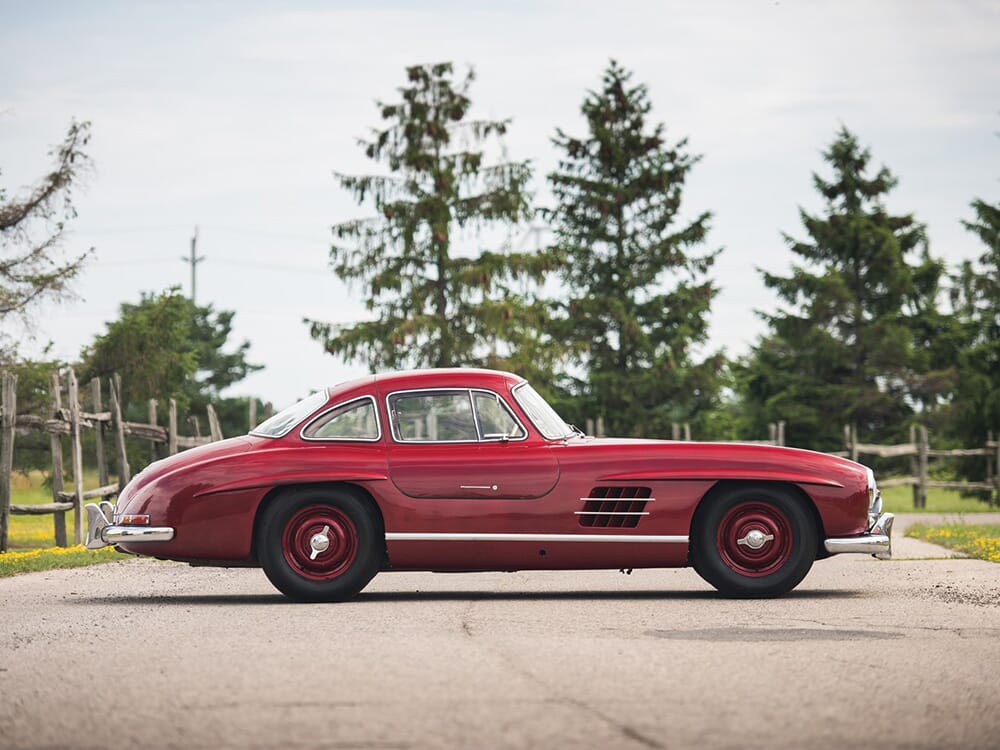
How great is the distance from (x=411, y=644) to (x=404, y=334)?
29973mm

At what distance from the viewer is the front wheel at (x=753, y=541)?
34.8 ft

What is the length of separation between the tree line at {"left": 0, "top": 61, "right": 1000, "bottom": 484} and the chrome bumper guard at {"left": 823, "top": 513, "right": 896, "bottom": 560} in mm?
27199

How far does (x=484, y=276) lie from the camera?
38750mm

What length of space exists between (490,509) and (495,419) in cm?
73

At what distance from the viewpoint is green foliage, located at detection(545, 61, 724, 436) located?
46.4 meters

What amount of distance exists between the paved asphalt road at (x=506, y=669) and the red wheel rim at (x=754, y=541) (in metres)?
0.34

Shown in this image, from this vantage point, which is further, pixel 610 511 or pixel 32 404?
pixel 32 404

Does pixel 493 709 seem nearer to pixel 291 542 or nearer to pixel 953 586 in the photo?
pixel 291 542

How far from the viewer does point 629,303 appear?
155ft

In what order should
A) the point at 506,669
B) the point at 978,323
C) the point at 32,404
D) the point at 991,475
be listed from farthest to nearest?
the point at 978,323, the point at 991,475, the point at 32,404, the point at 506,669

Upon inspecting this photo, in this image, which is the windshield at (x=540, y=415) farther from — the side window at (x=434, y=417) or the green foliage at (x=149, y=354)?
the green foliage at (x=149, y=354)

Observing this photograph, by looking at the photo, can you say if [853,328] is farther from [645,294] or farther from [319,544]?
[319,544]

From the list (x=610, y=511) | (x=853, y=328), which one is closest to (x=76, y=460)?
(x=610, y=511)

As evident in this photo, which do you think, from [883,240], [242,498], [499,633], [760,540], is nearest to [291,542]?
[242,498]
